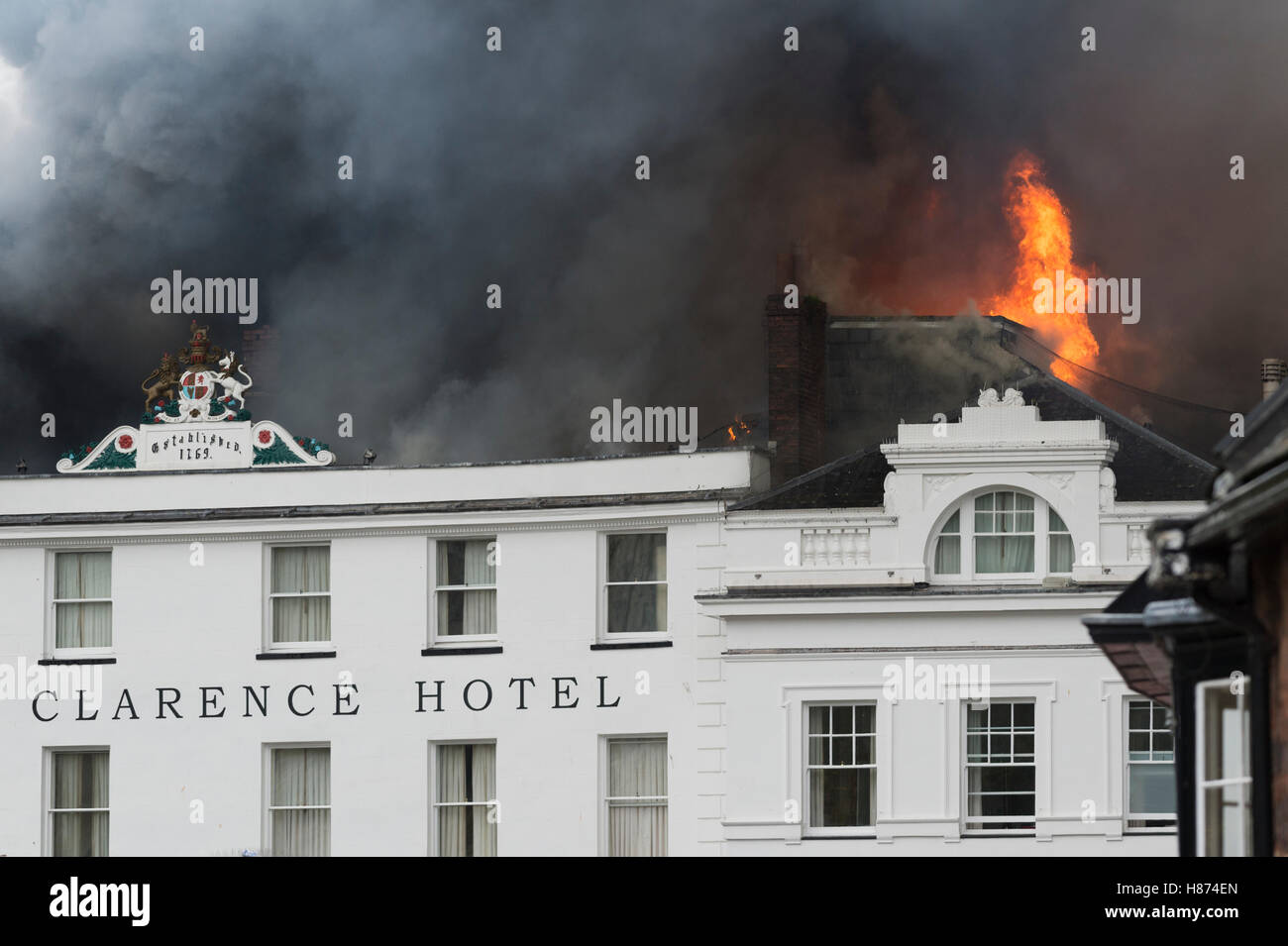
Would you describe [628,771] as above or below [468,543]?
below

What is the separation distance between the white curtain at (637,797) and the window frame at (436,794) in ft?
5.14

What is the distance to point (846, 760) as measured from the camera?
30.2m

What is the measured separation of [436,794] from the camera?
104 feet

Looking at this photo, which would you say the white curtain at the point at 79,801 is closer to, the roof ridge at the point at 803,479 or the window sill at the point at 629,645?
the window sill at the point at 629,645

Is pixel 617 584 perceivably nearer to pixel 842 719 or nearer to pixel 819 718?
pixel 819 718

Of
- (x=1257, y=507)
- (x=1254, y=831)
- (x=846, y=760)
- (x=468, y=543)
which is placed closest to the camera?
(x=1257, y=507)

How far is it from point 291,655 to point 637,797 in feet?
17.9

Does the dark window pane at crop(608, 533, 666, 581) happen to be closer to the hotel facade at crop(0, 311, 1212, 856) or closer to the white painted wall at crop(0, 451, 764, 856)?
the hotel facade at crop(0, 311, 1212, 856)

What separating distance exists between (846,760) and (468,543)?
21.0 feet

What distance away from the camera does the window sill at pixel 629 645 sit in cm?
3122

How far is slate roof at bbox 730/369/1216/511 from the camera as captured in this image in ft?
99.5

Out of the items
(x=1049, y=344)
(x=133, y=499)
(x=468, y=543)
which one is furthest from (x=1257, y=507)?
(x=1049, y=344)
